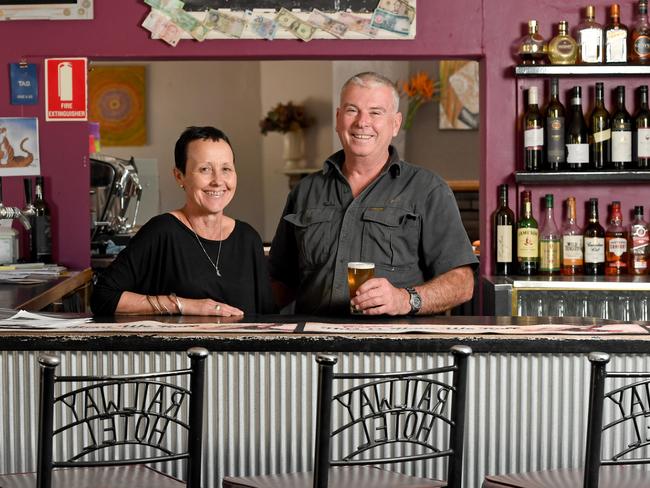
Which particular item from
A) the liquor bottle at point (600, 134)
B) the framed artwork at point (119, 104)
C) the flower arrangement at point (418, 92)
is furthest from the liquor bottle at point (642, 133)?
the framed artwork at point (119, 104)

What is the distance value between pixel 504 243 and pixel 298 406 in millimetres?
2242

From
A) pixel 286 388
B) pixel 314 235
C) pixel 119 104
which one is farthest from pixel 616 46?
pixel 119 104

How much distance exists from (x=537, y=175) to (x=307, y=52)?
1.10 metres

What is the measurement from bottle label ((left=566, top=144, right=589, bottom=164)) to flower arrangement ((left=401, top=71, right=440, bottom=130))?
159 inches

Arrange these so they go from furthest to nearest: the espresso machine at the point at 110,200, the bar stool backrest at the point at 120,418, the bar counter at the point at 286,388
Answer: the espresso machine at the point at 110,200 → the bar counter at the point at 286,388 → the bar stool backrest at the point at 120,418

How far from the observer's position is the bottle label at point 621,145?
14.8ft

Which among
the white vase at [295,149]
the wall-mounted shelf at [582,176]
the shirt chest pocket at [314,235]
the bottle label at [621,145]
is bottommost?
the shirt chest pocket at [314,235]

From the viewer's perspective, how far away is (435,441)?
2.50 metres

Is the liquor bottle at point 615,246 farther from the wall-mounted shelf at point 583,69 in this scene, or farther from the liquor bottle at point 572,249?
the wall-mounted shelf at point 583,69

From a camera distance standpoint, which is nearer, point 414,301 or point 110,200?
point 414,301

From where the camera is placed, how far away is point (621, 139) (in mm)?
4496

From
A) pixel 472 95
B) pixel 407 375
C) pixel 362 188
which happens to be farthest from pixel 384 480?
pixel 472 95

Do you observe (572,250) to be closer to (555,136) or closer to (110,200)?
(555,136)

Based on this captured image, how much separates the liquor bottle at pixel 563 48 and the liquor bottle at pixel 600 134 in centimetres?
17
